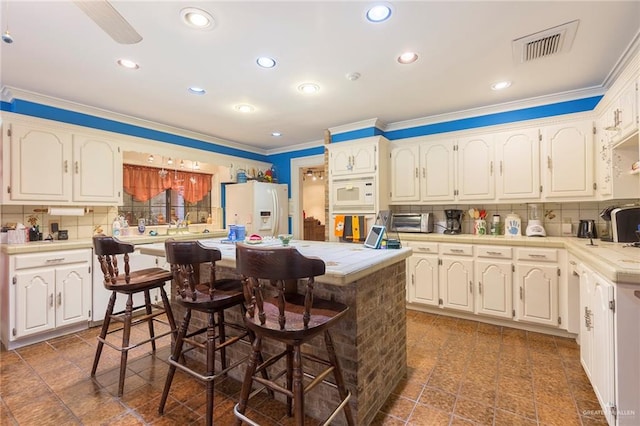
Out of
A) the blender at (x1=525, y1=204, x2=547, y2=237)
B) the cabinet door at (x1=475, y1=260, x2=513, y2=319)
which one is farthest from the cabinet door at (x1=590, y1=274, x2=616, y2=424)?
the blender at (x1=525, y1=204, x2=547, y2=237)

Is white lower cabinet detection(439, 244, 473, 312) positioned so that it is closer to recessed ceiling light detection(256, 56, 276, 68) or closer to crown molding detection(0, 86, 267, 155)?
recessed ceiling light detection(256, 56, 276, 68)

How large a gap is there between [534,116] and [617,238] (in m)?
1.54

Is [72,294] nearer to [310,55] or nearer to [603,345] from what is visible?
[310,55]

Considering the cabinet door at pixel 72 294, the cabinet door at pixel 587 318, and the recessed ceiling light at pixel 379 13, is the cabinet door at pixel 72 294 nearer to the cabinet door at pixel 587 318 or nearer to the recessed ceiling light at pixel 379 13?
the recessed ceiling light at pixel 379 13

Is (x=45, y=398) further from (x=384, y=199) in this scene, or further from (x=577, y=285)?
(x=577, y=285)

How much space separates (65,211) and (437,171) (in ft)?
14.4

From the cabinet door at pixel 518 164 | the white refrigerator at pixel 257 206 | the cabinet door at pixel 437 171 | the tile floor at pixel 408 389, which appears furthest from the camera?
the white refrigerator at pixel 257 206

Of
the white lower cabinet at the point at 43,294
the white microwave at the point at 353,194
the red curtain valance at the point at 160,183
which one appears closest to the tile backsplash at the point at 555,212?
the white microwave at the point at 353,194

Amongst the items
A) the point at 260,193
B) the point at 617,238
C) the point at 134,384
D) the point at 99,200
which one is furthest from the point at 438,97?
the point at 99,200

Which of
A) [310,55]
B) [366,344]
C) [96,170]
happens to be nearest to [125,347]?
[366,344]

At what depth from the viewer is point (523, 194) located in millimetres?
3176

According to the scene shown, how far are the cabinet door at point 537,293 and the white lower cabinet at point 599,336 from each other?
2.47 ft

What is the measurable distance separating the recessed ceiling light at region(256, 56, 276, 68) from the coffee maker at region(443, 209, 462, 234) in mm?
2780

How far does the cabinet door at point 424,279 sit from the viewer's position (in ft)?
11.2
